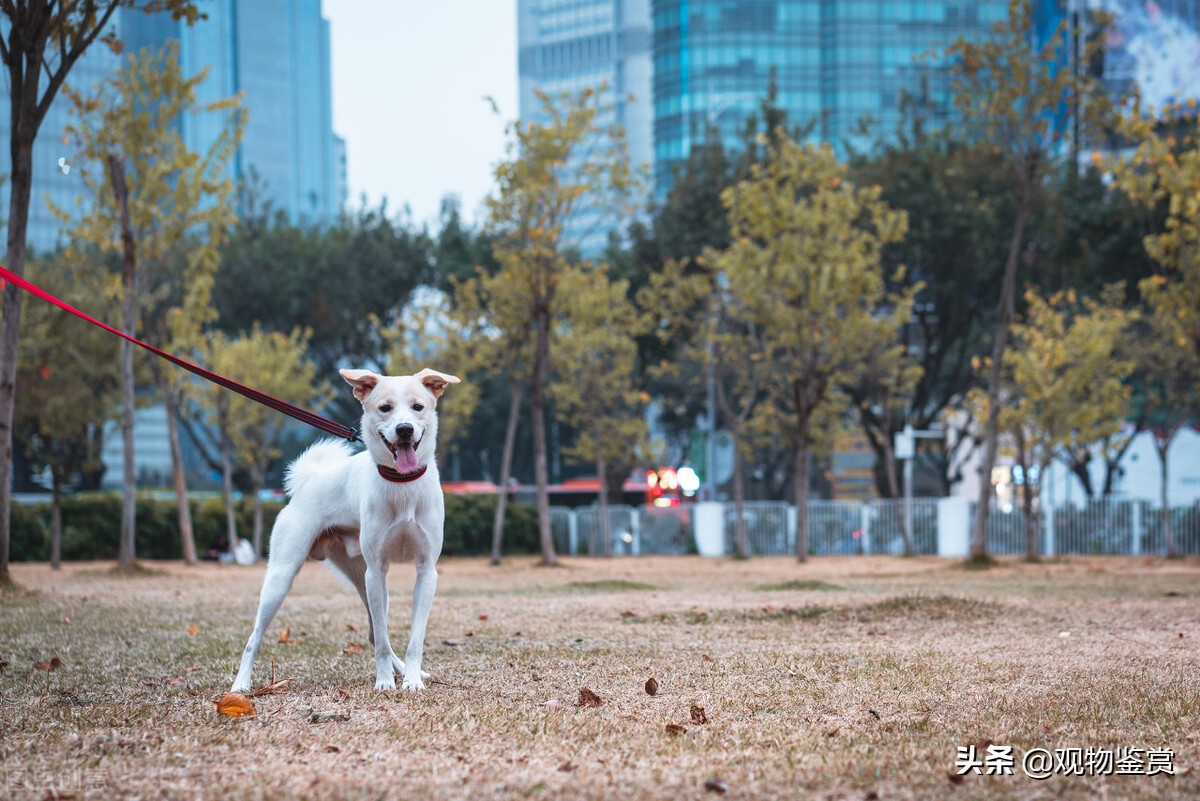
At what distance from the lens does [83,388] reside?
105 ft

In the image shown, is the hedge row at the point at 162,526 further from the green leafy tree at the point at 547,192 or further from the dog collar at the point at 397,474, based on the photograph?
the dog collar at the point at 397,474

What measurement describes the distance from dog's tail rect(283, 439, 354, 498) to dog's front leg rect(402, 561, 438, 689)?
0.80 meters

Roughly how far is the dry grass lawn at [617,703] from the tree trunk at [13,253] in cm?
165

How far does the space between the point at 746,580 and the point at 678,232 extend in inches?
929

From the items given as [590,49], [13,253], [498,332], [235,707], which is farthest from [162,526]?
[590,49]

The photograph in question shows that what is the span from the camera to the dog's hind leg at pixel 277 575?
22.0 feet

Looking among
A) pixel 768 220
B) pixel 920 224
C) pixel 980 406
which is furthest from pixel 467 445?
pixel 768 220

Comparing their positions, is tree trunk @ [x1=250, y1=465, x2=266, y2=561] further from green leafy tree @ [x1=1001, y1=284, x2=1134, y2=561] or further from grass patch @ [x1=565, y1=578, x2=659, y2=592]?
green leafy tree @ [x1=1001, y1=284, x2=1134, y2=561]

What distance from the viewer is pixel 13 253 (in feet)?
43.5

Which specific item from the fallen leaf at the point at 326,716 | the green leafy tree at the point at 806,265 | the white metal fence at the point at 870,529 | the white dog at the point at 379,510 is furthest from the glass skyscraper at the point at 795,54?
the fallen leaf at the point at 326,716

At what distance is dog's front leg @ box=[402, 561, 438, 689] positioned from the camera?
6609 mm

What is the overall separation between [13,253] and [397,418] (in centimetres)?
851

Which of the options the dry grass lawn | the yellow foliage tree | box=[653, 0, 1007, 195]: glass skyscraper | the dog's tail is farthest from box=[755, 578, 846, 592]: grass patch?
box=[653, 0, 1007, 195]: glass skyscraper

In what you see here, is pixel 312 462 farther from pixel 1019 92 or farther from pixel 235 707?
pixel 1019 92
